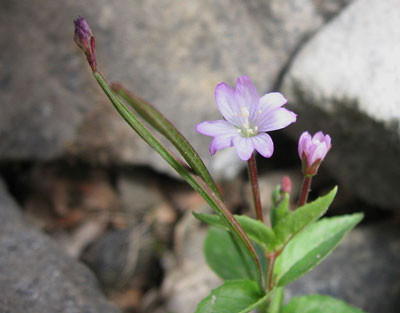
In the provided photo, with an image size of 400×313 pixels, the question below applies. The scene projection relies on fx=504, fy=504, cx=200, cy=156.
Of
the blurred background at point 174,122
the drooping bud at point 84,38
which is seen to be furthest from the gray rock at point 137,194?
the drooping bud at point 84,38

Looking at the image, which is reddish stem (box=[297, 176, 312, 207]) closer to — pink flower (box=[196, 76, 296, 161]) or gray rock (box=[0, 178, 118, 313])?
pink flower (box=[196, 76, 296, 161])

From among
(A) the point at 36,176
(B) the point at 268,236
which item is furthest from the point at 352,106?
(A) the point at 36,176

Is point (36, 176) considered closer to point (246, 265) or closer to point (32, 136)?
point (32, 136)

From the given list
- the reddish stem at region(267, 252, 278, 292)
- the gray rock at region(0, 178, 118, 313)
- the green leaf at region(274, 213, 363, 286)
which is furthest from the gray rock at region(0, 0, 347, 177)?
the reddish stem at region(267, 252, 278, 292)

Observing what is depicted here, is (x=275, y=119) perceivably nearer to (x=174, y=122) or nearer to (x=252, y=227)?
(x=252, y=227)

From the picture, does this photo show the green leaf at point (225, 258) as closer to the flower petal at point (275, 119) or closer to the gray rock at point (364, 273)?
the gray rock at point (364, 273)

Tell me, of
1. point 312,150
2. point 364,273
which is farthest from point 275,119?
point 364,273
